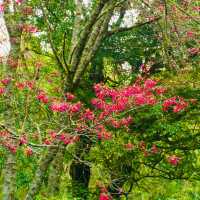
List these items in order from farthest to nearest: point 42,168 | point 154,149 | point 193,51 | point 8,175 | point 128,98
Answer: point 154,149 → point 193,51 → point 128,98 → point 8,175 → point 42,168

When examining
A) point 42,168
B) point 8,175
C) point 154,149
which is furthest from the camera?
point 154,149

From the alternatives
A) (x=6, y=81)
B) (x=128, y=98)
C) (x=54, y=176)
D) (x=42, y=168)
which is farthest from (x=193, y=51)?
(x=42, y=168)

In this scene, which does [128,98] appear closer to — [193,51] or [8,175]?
[8,175]

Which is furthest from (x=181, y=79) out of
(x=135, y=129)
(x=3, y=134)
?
(x=3, y=134)

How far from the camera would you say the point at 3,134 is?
→ 10148mm

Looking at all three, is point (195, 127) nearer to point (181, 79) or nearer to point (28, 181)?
point (181, 79)

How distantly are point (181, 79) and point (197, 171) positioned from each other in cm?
411

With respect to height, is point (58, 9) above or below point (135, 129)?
above

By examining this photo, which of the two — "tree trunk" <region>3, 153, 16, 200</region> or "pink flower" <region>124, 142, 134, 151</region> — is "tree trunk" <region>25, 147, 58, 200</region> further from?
"pink flower" <region>124, 142, 134, 151</region>

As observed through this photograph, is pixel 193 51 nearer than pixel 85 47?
No

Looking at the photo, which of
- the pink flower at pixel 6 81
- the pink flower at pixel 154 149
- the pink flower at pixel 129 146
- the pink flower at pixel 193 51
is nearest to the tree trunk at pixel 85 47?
the pink flower at pixel 6 81

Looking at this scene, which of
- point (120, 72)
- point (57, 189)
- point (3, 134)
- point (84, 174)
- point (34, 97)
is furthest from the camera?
point (84, 174)

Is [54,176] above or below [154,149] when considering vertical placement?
below

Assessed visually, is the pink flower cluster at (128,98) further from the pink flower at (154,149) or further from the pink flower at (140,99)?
the pink flower at (154,149)
